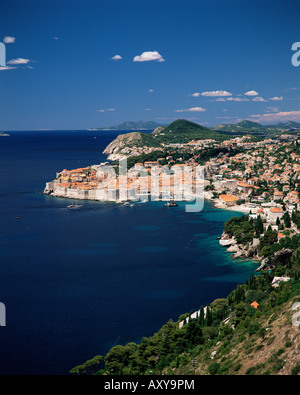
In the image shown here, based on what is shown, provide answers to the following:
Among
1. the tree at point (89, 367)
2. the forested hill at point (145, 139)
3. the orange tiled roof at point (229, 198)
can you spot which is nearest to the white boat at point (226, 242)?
the orange tiled roof at point (229, 198)

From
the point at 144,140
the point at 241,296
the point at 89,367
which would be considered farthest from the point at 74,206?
the point at 144,140

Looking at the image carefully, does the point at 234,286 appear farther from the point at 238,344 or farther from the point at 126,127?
the point at 126,127

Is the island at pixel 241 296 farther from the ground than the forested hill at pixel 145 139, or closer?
closer

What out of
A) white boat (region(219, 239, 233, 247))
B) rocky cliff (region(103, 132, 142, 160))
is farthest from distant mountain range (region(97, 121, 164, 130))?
white boat (region(219, 239, 233, 247))

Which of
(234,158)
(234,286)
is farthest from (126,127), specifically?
(234,286)

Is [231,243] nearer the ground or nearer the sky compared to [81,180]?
nearer the ground

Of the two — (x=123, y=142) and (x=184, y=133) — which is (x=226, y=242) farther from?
(x=184, y=133)

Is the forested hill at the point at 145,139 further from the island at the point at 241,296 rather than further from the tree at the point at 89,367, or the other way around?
the tree at the point at 89,367

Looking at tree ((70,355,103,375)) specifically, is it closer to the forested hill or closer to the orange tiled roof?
the orange tiled roof
